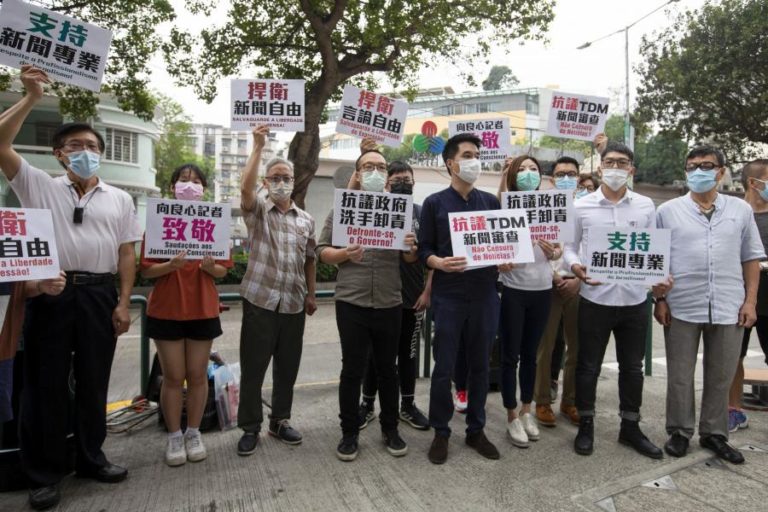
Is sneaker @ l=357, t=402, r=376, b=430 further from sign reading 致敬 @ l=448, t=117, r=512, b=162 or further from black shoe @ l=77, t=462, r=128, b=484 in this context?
sign reading 致敬 @ l=448, t=117, r=512, b=162

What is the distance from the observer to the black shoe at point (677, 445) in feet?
12.1

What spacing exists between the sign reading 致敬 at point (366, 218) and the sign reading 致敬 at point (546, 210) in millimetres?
899

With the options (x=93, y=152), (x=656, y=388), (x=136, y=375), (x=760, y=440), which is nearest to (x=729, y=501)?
(x=760, y=440)

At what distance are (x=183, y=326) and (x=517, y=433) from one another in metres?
2.62

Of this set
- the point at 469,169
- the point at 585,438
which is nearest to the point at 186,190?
the point at 469,169

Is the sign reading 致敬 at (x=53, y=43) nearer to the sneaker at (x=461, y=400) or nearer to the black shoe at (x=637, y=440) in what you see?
the sneaker at (x=461, y=400)

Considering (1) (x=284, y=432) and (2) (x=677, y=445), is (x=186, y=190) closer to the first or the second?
(1) (x=284, y=432)

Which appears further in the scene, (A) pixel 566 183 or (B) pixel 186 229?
(A) pixel 566 183

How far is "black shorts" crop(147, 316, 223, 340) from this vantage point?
3389 mm

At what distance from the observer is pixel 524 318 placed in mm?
3945

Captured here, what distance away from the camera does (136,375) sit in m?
6.32

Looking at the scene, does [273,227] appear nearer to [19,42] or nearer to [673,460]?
[19,42]

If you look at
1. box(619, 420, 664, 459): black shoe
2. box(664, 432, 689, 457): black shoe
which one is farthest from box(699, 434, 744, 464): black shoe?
box(619, 420, 664, 459): black shoe

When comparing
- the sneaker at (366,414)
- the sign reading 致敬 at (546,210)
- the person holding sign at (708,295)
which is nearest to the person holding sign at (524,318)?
the sign reading 致敬 at (546,210)
